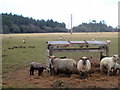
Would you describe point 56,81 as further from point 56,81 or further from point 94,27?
point 94,27

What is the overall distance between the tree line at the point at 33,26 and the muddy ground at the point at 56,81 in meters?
105

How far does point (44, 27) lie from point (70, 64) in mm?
135471

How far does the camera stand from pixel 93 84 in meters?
13.6

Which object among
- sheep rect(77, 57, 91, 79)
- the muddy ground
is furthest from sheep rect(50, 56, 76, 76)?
sheep rect(77, 57, 91, 79)

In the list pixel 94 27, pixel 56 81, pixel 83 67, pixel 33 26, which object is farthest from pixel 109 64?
pixel 94 27

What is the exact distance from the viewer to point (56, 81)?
13.7 m

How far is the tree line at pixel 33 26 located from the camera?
126938 millimetres

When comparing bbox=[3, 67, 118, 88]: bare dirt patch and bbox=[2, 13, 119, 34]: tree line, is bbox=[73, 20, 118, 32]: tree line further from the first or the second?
bbox=[3, 67, 118, 88]: bare dirt patch

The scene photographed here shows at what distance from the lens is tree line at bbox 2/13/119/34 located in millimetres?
126938

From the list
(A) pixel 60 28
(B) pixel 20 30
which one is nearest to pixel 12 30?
(B) pixel 20 30

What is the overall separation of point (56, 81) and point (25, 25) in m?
130

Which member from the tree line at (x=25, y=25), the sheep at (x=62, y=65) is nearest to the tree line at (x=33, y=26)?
the tree line at (x=25, y=25)

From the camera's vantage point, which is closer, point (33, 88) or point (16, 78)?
point (33, 88)

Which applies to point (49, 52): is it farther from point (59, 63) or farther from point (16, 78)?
point (16, 78)
